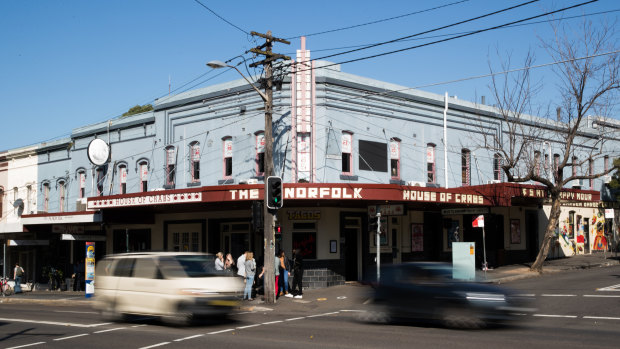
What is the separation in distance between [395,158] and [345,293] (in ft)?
25.0

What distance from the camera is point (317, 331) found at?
12711 millimetres

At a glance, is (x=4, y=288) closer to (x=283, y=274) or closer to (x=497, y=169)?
(x=283, y=274)

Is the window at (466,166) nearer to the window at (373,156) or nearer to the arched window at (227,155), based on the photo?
the window at (373,156)

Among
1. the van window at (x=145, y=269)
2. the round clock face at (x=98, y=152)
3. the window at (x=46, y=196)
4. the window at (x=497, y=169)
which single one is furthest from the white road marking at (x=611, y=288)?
the window at (x=46, y=196)

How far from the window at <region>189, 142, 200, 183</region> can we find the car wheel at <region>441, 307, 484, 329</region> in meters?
17.4

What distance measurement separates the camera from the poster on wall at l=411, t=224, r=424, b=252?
91.4ft

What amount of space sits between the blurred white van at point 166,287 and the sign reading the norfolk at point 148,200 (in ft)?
25.5

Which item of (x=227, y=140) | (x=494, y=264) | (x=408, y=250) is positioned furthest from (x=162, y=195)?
(x=494, y=264)

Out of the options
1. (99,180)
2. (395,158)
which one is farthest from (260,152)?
(99,180)

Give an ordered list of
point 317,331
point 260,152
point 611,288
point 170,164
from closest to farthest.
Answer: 1. point 317,331
2. point 611,288
3. point 260,152
4. point 170,164

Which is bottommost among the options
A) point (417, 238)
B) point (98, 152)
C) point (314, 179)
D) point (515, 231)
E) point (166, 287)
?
point (166, 287)

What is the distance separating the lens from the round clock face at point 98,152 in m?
31.1

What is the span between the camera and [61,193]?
3594 cm

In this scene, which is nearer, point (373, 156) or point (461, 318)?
point (461, 318)
